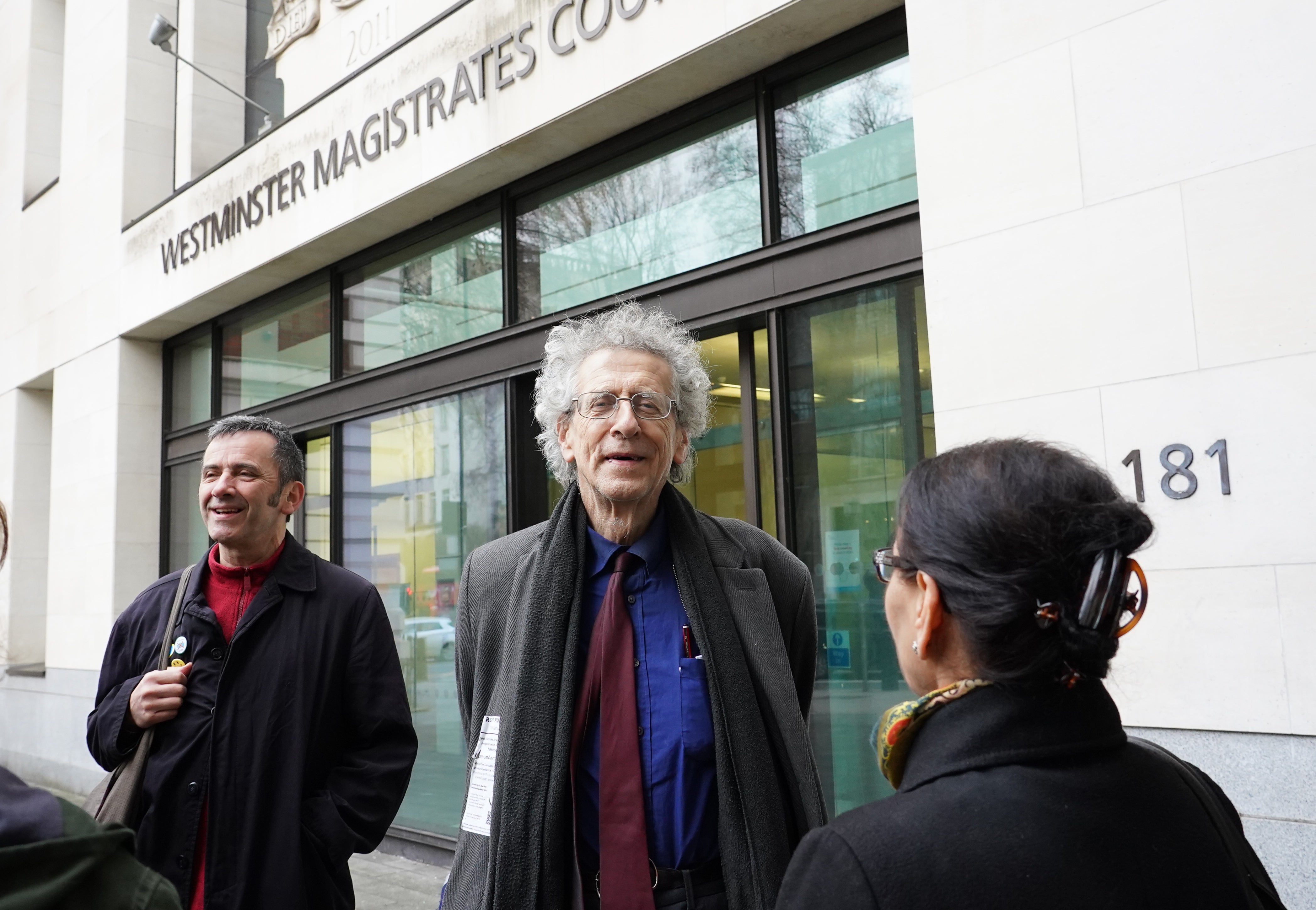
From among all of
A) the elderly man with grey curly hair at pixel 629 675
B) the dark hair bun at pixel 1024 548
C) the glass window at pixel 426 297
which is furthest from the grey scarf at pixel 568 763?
the glass window at pixel 426 297

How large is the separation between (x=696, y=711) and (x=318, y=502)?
22.3 feet

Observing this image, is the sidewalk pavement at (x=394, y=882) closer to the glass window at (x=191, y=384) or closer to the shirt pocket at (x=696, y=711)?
the shirt pocket at (x=696, y=711)

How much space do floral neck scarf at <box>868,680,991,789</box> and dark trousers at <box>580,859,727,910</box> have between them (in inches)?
31.8

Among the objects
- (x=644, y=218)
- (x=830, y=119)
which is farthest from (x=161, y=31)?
A: (x=830, y=119)

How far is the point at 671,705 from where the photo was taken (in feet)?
7.64

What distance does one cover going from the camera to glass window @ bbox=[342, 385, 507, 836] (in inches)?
273

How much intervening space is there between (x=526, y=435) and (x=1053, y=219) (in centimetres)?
368

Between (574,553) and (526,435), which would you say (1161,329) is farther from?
(526,435)

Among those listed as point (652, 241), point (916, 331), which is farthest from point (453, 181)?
point (916, 331)

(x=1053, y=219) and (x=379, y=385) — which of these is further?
(x=379, y=385)

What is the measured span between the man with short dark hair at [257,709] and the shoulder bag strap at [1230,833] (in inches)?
87.7

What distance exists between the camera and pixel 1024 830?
124 centimetres

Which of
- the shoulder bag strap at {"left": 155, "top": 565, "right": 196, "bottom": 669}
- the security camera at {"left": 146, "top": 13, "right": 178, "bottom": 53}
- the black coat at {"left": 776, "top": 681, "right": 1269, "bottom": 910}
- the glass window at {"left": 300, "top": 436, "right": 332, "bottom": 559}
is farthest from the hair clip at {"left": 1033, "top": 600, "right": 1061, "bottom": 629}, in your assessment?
the security camera at {"left": 146, "top": 13, "right": 178, "bottom": 53}

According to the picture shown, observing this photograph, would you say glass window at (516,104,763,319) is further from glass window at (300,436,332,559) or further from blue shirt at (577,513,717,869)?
blue shirt at (577,513,717,869)
